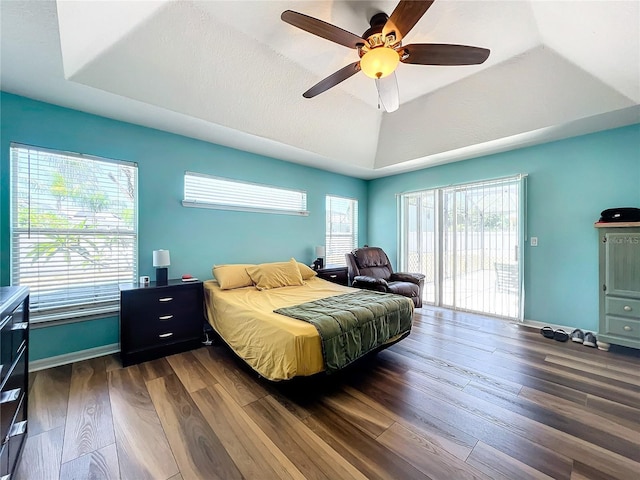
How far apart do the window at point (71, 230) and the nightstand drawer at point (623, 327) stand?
5.37 m

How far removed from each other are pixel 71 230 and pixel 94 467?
87.3 inches

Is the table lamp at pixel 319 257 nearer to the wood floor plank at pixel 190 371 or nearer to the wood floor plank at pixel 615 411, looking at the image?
the wood floor plank at pixel 190 371

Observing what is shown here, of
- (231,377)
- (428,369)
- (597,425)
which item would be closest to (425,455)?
(428,369)

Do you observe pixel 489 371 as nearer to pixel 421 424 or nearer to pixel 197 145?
pixel 421 424

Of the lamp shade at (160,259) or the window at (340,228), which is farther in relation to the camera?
the window at (340,228)

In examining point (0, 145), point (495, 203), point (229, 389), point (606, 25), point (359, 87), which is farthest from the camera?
point (495, 203)

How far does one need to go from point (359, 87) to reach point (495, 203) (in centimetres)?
271

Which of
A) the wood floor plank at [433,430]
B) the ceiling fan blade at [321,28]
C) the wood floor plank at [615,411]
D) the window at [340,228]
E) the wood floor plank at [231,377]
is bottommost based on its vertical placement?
the wood floor plank at [231,377]

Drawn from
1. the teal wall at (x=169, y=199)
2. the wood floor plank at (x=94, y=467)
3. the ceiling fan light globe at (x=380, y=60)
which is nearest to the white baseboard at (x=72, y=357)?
the teal wall at (x=169, y=199)

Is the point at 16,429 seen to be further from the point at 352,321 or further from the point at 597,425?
the point at 597,425

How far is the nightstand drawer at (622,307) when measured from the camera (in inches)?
106

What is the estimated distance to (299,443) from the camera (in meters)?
1.57

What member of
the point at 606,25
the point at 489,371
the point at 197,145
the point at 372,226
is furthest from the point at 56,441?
the point at 372,226

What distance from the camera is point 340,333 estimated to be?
6.72 ft
